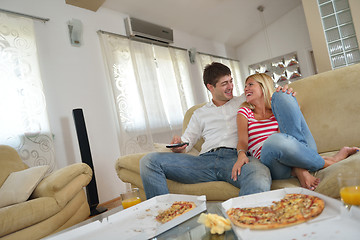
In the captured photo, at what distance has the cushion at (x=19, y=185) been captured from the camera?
2.01m

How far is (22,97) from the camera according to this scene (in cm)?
272

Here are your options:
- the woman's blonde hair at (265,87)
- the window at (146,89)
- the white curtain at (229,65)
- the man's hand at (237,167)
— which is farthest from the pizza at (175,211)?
the white curtain at (229,65)

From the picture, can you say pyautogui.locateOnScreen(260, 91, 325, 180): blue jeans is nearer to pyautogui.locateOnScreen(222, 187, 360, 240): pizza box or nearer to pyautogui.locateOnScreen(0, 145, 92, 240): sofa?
pyautogui.locateOnScreen(222, 187, 360, 240): pizza box

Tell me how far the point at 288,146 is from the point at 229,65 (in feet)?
17.9

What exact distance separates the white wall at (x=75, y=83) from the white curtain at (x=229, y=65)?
6.86ft

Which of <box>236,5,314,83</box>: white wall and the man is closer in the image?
the man

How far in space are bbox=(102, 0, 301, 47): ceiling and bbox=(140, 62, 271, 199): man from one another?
2.48m

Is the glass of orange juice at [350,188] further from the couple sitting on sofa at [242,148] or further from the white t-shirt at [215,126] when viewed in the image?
the white t-shirt at [215,126]

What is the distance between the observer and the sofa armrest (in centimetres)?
207

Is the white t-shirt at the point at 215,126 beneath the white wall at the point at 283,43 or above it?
beneath

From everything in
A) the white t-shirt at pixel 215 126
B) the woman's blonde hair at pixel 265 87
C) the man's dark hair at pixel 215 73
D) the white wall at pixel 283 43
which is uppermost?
the white wall at pixel 283 43

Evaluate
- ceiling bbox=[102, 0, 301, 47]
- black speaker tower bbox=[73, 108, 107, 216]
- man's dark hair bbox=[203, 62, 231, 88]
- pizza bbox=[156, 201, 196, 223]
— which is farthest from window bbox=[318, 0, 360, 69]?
pizza bbox=[156, 201, 196, 223]

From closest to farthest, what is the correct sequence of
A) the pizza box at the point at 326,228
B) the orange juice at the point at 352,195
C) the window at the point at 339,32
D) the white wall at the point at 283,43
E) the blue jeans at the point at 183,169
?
the pizza box at the point at 326,228, the orange juice at the point at 352,195, the blue jeans at the point at 183,169, the window at the point at 339,32, the white wall at the point at 283,43

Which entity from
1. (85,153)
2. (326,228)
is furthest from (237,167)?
(85,153)
